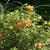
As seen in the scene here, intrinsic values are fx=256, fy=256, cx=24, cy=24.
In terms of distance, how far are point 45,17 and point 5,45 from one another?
570 cm

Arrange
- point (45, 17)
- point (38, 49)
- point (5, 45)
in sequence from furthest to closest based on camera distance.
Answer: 1. point (45, 17)
2. point (38, 49)
3. point (5, 45)

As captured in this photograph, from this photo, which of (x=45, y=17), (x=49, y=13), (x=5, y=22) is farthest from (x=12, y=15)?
(x=49, y=13)

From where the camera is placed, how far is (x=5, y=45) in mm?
3199

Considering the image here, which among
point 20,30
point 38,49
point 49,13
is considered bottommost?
point 49,13

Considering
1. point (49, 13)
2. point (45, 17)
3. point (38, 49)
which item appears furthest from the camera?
point (49, 13)

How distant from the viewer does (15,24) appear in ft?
10.8

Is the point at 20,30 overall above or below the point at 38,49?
above

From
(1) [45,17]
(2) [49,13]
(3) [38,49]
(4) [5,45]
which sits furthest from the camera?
(2) [49,13]

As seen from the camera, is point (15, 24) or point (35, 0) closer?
point (15, 24)

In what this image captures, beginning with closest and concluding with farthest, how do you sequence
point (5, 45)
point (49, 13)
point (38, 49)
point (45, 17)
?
1. point (5, 45)
2. point (38, 49)
3. point (45, 17)
4. point (49, 13)

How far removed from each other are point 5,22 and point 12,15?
0.55 ft

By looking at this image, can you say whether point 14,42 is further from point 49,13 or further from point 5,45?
point 49,13

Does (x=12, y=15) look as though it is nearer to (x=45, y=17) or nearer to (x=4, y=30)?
(x=4, y=30)

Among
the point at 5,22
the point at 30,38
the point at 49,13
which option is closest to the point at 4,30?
the point at 5,22
